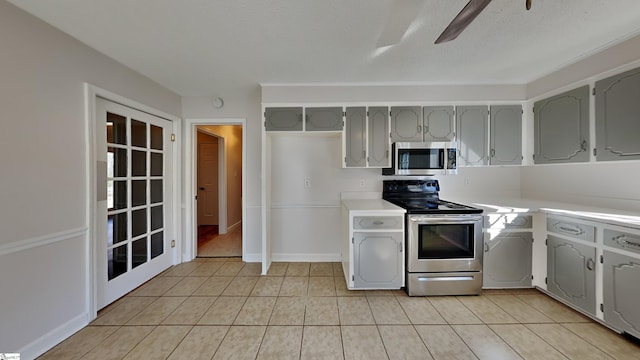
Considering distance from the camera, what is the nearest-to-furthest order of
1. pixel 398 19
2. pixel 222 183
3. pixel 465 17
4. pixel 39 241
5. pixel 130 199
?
pixel 465 17 → pixel 398 19 → pixel 39 241 → pixel 130 199 → pixel 222 183

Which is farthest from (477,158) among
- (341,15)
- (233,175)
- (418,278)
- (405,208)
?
(233,175)

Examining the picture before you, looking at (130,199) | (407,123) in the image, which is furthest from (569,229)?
(130,199)

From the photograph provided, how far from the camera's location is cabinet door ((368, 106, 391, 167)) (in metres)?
2.87

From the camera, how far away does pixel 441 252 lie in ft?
8.04

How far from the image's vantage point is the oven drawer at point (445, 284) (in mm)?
2424

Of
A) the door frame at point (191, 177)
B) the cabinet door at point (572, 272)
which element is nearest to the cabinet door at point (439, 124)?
the cabinet door at point (572, 272)

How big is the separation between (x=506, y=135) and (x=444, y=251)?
5.41 ft

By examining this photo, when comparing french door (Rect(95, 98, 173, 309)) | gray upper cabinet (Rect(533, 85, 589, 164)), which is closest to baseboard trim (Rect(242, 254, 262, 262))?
french door (Rect(95, 98, 173, 309))

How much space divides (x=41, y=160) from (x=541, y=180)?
4.91 meters

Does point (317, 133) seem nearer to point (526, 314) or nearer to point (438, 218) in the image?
point (438, 218)

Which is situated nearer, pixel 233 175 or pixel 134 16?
pixel 134 16

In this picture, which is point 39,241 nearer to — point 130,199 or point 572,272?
point 130,199

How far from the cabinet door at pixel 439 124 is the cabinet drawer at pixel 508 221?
1.00 meters

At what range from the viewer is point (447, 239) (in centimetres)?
246
